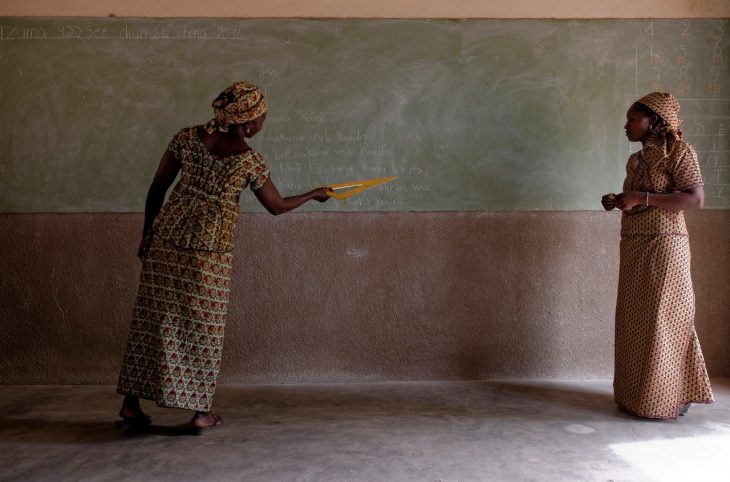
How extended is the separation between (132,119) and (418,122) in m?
1.93

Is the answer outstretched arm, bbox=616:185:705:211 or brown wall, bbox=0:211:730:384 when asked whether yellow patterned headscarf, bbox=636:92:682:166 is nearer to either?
outstretched arm, bbox=616:185:705:211

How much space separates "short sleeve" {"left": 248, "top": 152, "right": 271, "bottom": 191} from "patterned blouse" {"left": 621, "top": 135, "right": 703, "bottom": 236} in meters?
2.10

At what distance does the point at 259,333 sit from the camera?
4.63m

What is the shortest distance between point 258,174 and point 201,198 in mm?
312

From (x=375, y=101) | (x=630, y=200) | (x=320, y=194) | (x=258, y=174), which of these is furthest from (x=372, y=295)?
(x=630, y=200)

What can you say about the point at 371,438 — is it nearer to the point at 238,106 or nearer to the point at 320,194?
the point at 320,194

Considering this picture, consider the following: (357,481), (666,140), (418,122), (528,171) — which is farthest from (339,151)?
(357,481)

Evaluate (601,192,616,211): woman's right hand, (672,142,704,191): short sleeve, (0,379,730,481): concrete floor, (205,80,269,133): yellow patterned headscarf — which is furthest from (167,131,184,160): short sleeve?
(672,142,704,191): short sleeve

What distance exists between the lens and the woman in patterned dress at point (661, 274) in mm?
3719

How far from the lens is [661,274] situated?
3.74 metres

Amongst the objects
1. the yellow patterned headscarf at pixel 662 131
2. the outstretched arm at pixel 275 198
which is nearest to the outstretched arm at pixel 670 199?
the yellow patterned headscarf at pixel 662 131

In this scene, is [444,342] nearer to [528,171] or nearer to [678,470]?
[528,171]

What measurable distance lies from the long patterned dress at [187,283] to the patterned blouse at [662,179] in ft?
7.17

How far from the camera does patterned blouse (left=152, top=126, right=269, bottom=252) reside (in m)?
3.35
